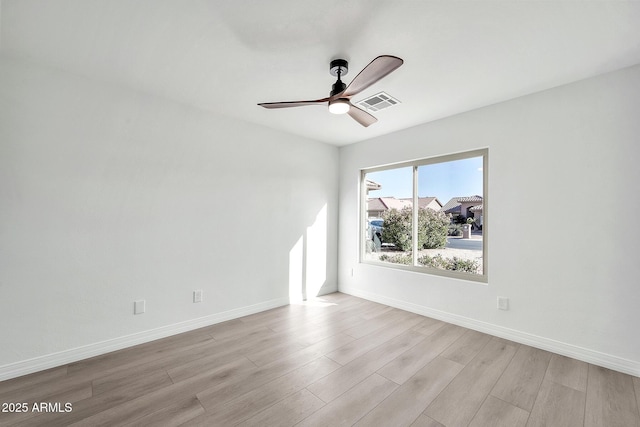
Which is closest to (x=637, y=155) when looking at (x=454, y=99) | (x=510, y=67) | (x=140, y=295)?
(x=510, y=67)

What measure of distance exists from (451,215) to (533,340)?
1535mm

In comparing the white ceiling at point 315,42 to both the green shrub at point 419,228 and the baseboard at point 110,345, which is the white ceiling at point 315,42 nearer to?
the green shrub at point 419,228

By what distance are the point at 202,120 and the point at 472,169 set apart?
3258 millimetres

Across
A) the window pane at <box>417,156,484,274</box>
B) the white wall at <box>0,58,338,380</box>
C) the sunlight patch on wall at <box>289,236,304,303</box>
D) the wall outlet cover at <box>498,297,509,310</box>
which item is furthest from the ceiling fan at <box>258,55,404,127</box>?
the wall outlet cover at <box>498,297,509,310</box>

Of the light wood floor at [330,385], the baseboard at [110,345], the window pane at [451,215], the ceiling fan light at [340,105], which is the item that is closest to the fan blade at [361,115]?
the ceiling fan light at [340,105]

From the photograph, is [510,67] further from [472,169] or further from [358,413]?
[358,413]

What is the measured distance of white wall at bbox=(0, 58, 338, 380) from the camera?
7.32 ft

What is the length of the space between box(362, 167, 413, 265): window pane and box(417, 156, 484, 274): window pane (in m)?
0.20

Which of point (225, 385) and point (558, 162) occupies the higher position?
point (558, 162)

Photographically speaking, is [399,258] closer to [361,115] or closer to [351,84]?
[361,115]

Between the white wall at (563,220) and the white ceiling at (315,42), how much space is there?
0.31 m

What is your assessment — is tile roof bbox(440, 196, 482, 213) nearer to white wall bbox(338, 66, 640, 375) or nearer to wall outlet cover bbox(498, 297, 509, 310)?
white wall bbox(338, 66, 640, 375)

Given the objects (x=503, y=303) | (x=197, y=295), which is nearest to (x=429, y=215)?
(x=503, y=303)

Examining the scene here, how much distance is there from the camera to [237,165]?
3500 mm
